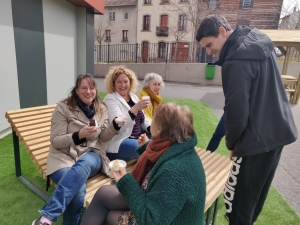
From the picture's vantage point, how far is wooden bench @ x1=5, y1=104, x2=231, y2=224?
221 centimetres

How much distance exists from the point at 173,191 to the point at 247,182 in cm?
81

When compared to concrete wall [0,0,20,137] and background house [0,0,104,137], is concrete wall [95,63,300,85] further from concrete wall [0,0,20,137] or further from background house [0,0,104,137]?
concrete wall [0,0,20,137]

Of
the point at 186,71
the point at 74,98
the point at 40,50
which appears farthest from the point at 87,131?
the point at 186,71

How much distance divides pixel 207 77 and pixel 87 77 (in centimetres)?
1195

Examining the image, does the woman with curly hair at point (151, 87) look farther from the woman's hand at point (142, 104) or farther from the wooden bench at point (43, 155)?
the wooden bench at point (43, 155)

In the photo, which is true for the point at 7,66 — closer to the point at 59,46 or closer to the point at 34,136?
the point at 59,46

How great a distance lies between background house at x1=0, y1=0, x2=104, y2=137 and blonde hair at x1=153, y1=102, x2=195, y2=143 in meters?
3.11

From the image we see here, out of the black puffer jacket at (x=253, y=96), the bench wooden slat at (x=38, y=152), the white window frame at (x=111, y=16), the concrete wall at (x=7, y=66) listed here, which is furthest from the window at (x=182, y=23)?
the black puffer jacket at (x=253, y=96)

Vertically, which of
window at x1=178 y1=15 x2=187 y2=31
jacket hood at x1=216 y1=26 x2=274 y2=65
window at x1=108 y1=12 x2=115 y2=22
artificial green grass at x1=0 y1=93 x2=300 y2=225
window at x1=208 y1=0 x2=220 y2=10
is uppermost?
window at x1=208 y1=0 x2=220 y2=10

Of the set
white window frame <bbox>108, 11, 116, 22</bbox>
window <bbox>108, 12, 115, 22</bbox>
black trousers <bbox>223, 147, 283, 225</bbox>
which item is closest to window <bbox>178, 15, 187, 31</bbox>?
white window frame <bbox>108, 11, 116, 22</bbox>

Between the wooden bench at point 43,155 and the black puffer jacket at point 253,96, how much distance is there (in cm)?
68

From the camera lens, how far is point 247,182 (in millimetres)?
1752

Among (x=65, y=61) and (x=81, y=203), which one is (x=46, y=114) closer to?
(x=81, y=203)

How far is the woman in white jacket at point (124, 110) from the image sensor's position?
8.77 ft
